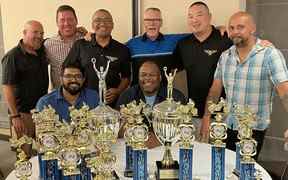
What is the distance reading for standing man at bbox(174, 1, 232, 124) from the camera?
9.86 ft

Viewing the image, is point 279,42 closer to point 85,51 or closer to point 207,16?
point 207,16

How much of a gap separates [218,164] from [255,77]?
1.08 metres

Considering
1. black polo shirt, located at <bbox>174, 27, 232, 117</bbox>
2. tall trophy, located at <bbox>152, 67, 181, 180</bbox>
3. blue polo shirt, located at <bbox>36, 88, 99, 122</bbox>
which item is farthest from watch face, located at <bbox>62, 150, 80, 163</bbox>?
black polo shirt, located at <bbox>174, 27, 232, 117</bbox>

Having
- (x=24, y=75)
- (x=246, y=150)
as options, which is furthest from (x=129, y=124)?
(x=24, y=75)

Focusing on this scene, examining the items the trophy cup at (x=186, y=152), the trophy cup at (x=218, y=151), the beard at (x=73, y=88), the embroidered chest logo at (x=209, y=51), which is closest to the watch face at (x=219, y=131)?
the trophy cup at (x=218, y=151)

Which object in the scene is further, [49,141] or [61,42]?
[61,42]

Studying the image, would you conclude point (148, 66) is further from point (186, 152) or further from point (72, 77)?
point (186, 152)

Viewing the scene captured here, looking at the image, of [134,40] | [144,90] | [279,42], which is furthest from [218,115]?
[279,42]

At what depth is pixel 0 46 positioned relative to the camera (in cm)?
466

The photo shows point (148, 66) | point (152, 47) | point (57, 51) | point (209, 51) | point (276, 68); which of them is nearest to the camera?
point (276, 68)

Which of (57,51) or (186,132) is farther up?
(57,51)

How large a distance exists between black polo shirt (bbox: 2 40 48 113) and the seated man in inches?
32.1

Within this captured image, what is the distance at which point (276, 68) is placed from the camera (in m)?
2.54

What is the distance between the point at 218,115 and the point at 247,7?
2.01m
